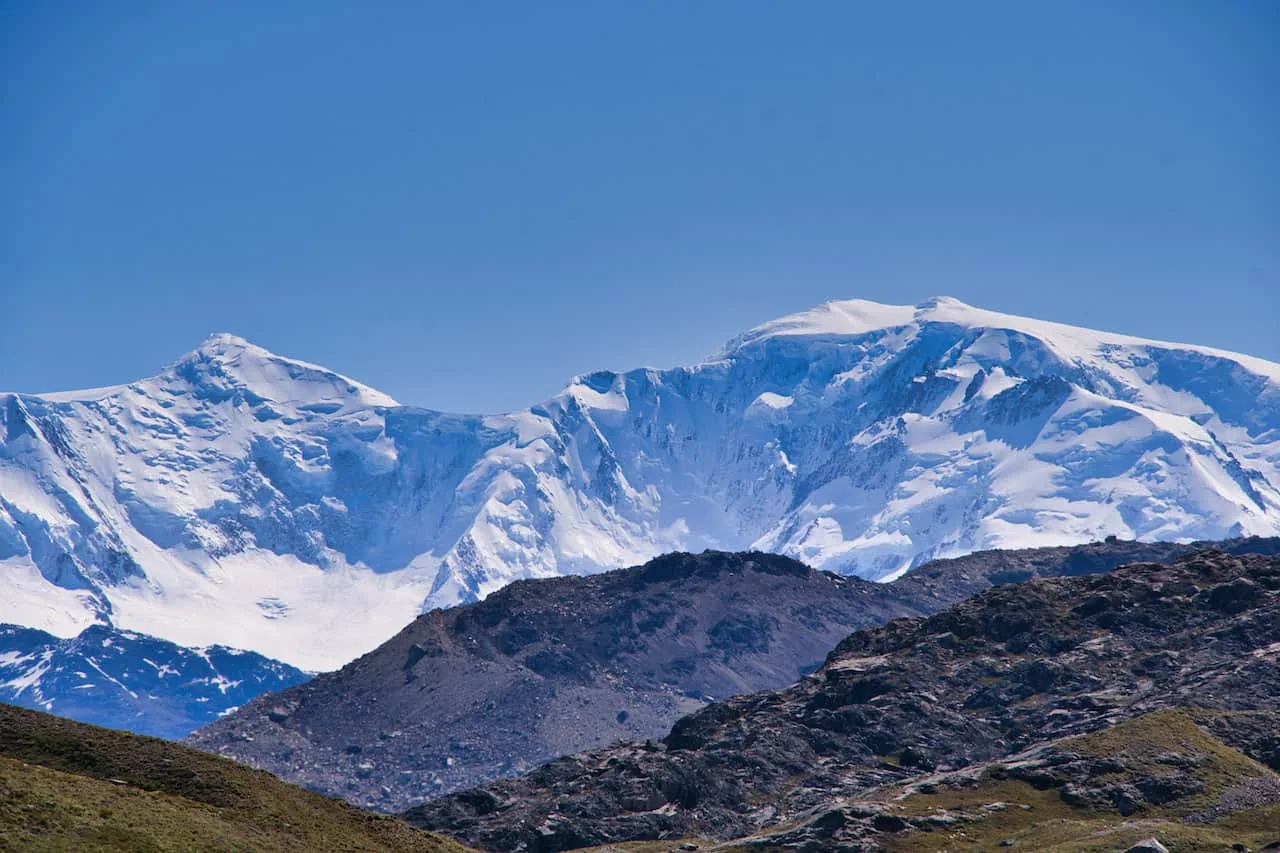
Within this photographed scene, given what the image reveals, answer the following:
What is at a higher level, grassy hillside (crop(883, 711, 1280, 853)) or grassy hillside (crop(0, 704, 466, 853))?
grassy hillside (crop(883, 711, 1280, 853))

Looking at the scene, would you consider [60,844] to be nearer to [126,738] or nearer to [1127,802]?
[126,738]

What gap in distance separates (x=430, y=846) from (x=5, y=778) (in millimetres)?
33390

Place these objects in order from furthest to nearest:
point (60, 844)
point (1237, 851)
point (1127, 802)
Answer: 1. point (1127, 802)
2. point (1237, 851)
3. point (60, 844)

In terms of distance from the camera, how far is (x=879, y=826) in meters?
200

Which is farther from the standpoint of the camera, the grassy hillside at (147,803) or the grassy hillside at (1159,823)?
the grassy hillside at (1159,823)

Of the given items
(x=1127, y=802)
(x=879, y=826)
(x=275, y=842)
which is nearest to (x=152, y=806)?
(x=275, y=842)

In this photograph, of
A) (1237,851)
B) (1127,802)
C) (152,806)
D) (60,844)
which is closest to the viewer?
(60,844)

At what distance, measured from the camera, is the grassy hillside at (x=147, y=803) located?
104625 mm

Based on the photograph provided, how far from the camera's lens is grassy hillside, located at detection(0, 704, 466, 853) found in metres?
105

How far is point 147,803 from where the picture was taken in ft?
369

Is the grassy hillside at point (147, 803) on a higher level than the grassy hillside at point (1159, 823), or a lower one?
lower

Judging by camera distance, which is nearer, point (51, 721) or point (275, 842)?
point (275, 842)

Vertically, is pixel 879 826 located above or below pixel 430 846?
above

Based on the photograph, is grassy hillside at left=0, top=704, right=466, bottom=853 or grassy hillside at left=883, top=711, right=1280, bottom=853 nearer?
grassy hillside at left=0, top=704, right=466, bottom=853
